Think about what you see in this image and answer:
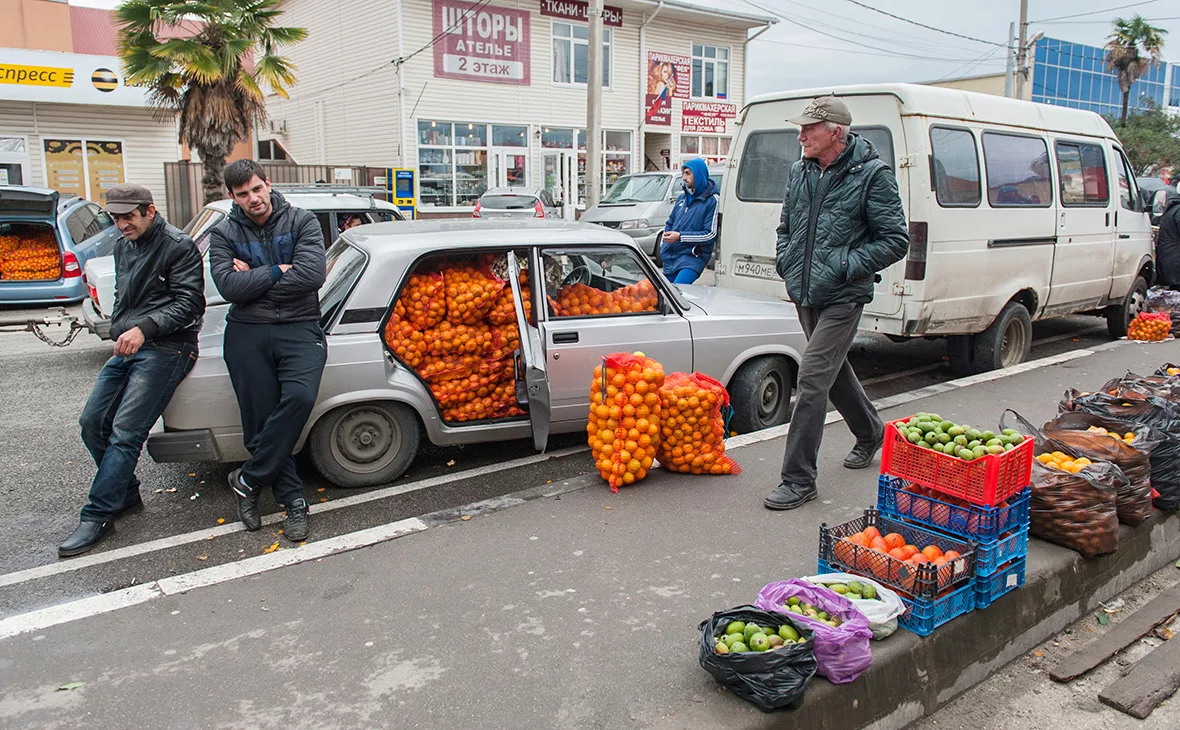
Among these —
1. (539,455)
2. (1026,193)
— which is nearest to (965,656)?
(539,455)

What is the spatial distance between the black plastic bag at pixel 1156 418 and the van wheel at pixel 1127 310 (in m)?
5.53

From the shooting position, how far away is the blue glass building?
56938 millimetres

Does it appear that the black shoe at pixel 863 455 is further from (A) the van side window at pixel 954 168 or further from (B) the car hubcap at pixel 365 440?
(B) the car hubcap at pixel 365 440

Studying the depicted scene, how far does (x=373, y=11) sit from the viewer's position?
2430 cm

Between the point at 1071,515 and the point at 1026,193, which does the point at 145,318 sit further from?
the point at 1026,193

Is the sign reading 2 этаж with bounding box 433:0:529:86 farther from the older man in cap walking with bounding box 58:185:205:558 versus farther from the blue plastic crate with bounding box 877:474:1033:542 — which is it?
the blue plastic crate with bounding box 877:474:1033:542

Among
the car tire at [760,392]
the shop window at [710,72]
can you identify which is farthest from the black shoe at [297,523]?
the shop window at [710,72]

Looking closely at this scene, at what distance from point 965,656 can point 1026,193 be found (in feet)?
18.9

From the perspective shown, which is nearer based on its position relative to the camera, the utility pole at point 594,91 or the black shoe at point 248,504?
the black shoe at point 248,504

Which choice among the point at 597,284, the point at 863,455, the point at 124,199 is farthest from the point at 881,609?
the point at 124,199

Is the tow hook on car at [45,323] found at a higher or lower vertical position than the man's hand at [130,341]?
lower

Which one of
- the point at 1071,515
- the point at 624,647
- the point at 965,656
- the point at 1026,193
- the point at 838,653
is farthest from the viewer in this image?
the point at 1026,193

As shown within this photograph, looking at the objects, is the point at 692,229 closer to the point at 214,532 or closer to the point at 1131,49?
the point at 214,532

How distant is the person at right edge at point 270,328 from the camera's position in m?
4.60
